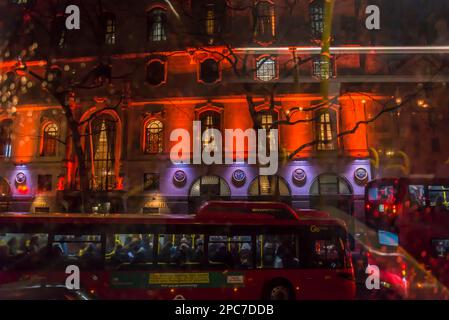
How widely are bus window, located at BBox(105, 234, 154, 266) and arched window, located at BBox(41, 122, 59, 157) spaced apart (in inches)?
648

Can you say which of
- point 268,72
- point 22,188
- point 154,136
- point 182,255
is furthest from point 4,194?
point 182,255

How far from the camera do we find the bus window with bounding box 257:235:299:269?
11477 millimetres

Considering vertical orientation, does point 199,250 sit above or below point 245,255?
above

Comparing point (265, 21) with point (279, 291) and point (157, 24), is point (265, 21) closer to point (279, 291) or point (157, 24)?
point (157, 24)

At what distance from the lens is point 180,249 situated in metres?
11.3

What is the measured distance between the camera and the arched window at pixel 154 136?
24.4 m

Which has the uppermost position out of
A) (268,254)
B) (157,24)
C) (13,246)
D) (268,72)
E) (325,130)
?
(157,24)

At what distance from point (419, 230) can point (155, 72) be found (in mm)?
18780

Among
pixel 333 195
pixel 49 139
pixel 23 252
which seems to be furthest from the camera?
pixel 49 139

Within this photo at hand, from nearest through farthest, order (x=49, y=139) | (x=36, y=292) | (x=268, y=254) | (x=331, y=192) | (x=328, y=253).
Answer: (x=36, y=292)
(x=268, y=254)
(x=328, y=253)
(x=331, y=192)
(x=49, y=139)

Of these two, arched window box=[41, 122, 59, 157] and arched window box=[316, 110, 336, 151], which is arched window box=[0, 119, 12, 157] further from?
arched window box=[316, 110, 336, 151]

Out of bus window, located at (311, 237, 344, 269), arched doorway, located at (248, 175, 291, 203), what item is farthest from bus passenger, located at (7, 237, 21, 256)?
arched doorway, located at (248, 175, 291, 203)
